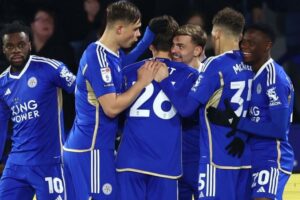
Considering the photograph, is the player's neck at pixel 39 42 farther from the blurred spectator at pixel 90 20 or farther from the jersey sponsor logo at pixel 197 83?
the jersey sponsor logo at pixel 197 83

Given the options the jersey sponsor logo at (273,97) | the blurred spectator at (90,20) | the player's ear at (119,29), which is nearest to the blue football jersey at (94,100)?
the player's ear at (119,29)

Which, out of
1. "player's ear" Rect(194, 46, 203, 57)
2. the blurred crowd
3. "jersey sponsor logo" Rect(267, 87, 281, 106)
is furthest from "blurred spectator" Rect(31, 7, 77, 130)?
"jersey sponsor logo" Rect(267, 87, 281, 106)

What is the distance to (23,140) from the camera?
8328 mm

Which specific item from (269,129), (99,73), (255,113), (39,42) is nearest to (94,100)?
(99,73)

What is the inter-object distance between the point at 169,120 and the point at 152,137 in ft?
0.56

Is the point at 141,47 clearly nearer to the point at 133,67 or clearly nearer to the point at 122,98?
the point at 133,67

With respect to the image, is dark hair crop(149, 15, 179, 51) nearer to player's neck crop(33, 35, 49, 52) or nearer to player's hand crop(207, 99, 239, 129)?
player's hand crop(207, 99, 239, 129)

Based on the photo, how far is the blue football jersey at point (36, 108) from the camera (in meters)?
8.31

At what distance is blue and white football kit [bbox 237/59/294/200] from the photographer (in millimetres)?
7867

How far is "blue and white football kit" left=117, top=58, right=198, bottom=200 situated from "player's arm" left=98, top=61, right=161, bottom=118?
0.32 feet

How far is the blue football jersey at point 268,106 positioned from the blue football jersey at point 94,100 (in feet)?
3.21

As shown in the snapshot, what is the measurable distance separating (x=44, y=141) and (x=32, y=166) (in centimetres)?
21

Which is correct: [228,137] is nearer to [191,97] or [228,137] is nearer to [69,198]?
[191,97]

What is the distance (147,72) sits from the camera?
313 inches
